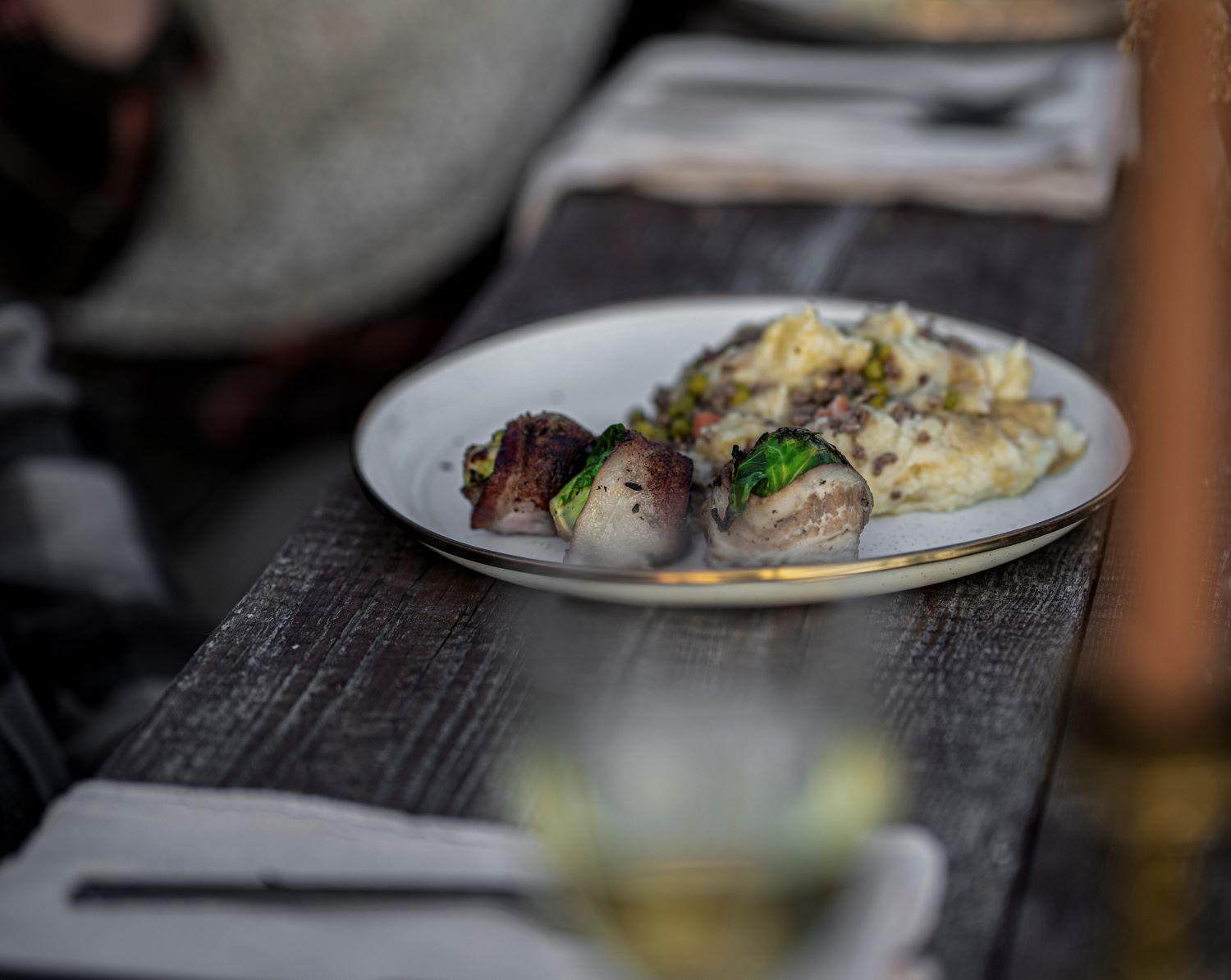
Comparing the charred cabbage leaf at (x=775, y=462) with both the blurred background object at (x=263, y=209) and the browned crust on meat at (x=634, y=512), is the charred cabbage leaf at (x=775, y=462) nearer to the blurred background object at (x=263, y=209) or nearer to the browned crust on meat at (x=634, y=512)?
the browned crust on meat at (x=634, y=512)

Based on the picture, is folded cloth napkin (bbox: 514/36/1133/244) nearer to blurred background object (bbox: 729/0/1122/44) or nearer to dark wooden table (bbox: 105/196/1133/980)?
blurred background object (bbox: 729/0/1122/44)

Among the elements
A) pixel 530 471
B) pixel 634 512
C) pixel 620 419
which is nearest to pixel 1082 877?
pixel 634 512

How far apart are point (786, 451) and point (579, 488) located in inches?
6.9

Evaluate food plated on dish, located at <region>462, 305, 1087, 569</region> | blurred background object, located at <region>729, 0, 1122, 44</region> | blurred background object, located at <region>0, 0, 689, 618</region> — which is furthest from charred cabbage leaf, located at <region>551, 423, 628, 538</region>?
blurred background object, located at <region>0, 0, 689, 618</region>

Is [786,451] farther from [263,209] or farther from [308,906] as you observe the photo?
[263,209]

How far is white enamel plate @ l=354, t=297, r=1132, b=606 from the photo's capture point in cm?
100

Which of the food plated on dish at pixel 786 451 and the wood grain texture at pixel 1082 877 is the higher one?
the food plated on dish at pixel 786 451

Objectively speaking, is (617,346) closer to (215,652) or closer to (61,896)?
(215,652)

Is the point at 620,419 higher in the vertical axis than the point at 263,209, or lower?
higher

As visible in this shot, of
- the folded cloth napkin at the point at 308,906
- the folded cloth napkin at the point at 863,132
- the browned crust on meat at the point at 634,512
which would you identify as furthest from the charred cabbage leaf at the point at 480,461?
the folded cloth napkin at the point at 863,132

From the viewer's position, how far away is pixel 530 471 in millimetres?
1125

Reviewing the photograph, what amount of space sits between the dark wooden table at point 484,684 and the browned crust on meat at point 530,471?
0.07 meters

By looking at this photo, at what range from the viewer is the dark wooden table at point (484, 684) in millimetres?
881

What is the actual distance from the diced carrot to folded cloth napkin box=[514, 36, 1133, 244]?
3.01ft
